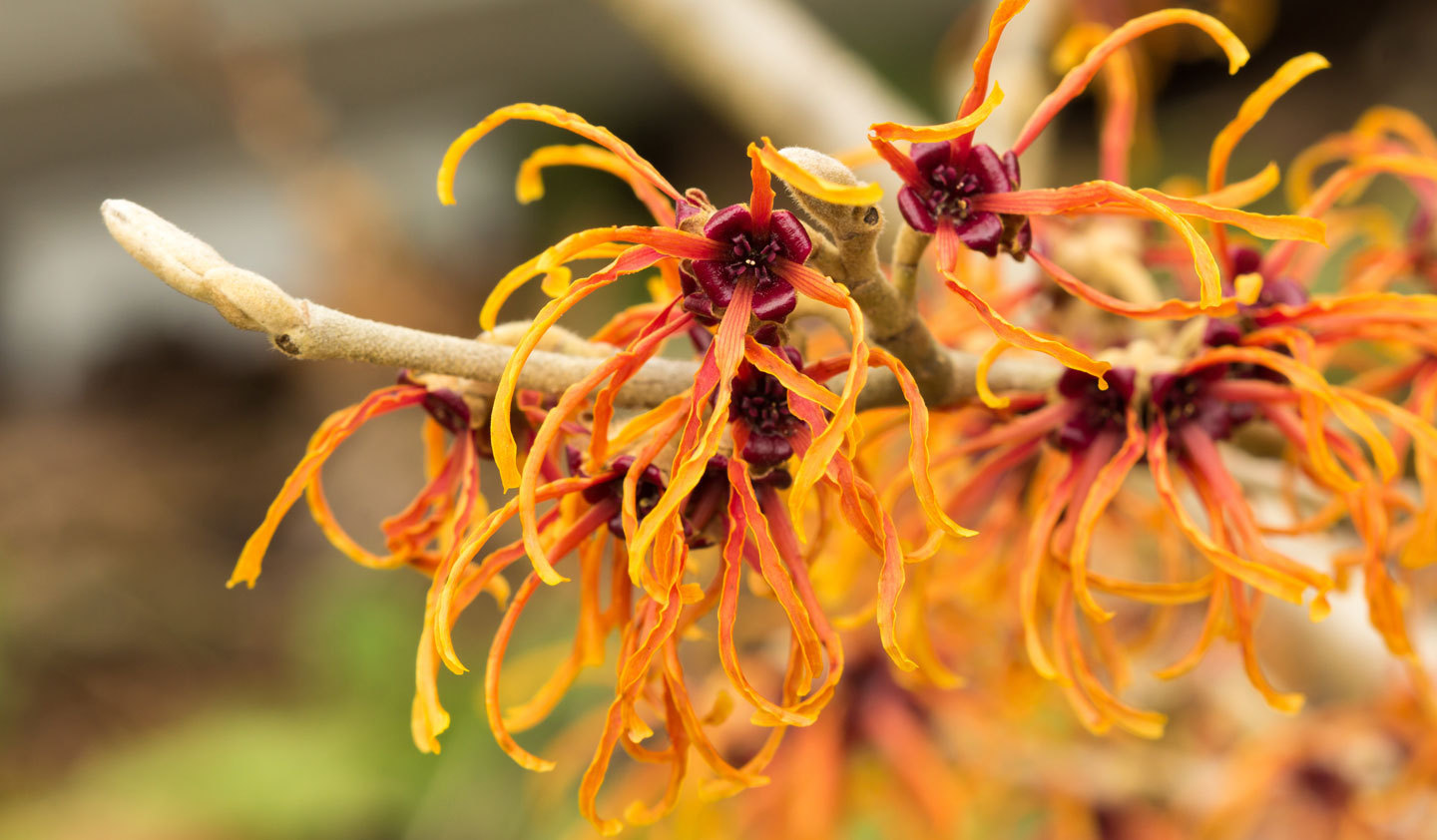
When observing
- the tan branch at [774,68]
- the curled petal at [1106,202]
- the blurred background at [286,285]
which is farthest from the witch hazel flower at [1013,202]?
the blurred background at [286,285]

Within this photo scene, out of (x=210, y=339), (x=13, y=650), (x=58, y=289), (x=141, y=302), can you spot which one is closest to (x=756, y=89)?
(x=13, y=650)

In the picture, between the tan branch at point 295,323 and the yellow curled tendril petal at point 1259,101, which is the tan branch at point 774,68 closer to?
the yellow curled tendril petal at point 1259,101

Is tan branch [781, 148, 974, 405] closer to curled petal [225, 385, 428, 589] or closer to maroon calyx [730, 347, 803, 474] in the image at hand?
maroon calyx [730, 347, 803, 474]

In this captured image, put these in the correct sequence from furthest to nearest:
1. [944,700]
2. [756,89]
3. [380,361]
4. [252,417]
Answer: [252,417], [756,89], [944,700], [380,361]

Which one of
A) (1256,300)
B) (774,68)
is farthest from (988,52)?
(774,68)

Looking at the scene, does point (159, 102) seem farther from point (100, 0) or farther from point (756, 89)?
point (756, 89)

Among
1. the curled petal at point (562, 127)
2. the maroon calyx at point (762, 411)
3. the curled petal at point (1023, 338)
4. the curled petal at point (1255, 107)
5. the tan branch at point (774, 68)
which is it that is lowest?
the maroon calyx at point (762, 411)
